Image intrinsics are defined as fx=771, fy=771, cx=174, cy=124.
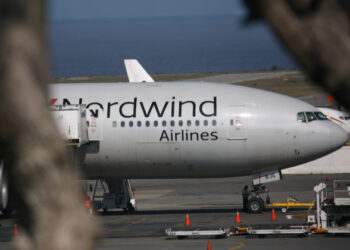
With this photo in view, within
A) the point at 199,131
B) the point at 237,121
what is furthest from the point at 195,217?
the point at 237,121

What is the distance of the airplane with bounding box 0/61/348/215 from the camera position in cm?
2925

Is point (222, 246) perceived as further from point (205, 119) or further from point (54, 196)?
point (54, 196)

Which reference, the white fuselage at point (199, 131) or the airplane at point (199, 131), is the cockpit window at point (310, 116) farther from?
the white fuselage at point (199, 131)

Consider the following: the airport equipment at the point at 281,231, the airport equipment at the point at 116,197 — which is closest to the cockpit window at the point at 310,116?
the airport equipment at the point at 281,231

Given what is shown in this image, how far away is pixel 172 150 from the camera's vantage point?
97.1 feet

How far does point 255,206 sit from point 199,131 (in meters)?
3.90

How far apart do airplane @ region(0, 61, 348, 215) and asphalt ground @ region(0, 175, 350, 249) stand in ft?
6.35

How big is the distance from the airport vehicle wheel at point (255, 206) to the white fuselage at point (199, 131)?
120cm

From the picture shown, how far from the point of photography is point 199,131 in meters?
29.4

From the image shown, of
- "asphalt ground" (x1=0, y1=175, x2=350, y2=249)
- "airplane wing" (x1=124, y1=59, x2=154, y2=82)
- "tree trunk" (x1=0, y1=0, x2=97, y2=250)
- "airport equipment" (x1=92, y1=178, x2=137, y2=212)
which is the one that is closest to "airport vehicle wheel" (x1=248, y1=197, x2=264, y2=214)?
"asphalt ground" (x1=0, y1=175, x2=350, y2=249)

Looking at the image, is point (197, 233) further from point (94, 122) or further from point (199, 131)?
point (94, 122)

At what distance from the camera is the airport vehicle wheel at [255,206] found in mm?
30469

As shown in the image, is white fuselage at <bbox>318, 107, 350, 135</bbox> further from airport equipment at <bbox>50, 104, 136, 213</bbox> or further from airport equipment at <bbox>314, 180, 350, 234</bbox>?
airport equipment at <bbox>314, 180, 350, 234</bbox>

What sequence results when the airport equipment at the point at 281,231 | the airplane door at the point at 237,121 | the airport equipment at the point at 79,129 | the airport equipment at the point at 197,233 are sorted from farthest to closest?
the airplane door at the point at 237,121, the airport equipment at the point at 79,129, the airport equipment at the point at 197,233, the airport equipment at the point at 281,231
